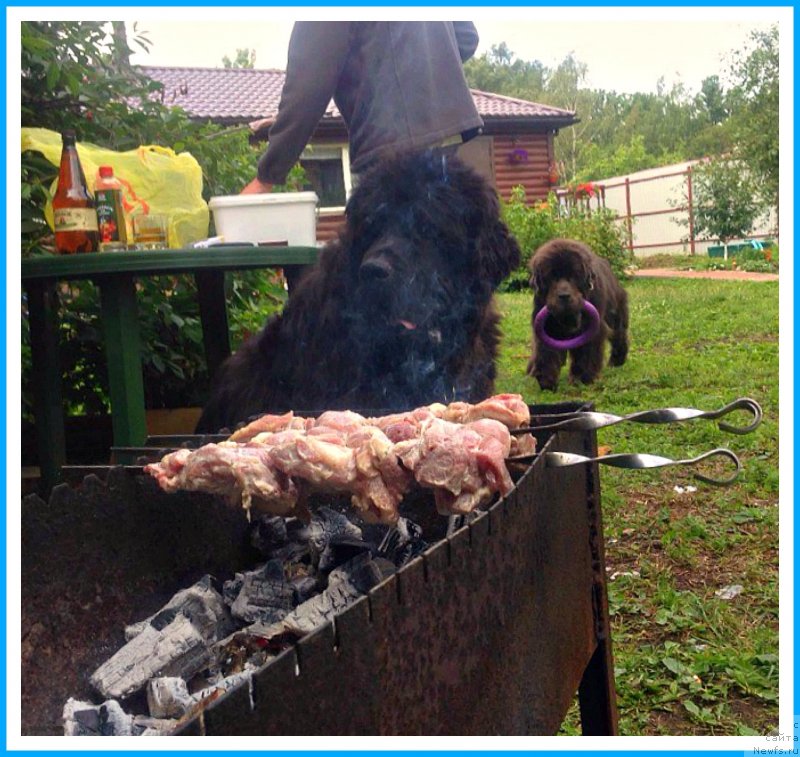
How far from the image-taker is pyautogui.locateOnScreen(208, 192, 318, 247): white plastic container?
10.6 feet

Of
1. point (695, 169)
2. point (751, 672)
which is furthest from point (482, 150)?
point (751, 672)

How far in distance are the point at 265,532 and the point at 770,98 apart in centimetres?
984

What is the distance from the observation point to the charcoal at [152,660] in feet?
4.72

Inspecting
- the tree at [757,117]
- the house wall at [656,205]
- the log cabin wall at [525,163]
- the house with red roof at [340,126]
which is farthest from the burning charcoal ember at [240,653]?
the log cabin wall at [525,163]

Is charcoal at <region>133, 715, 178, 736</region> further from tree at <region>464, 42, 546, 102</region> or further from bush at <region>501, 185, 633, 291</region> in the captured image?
bush at <region>501, 185, 633, 291</region>

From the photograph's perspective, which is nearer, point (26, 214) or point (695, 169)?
point (26, 214)

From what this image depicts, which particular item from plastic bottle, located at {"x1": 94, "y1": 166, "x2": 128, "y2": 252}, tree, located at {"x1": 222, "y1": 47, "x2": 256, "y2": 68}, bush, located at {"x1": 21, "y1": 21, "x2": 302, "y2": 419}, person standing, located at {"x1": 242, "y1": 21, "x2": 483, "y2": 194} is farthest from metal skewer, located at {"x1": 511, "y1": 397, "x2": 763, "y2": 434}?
bush, located at {"x1": 21, "y1": 21, "x2": 302, "y2": 419}

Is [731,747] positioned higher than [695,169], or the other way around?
[695,169]

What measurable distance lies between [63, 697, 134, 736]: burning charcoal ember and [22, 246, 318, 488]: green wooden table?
4.15 feet

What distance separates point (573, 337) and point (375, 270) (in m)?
3.85

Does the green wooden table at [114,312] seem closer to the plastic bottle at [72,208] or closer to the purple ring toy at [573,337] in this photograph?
the plastic bottle at [72,208]

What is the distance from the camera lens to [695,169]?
17094mm

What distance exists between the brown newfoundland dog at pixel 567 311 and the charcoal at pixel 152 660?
5.02 metres

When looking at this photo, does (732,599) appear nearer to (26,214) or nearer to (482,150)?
(26,214)
